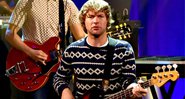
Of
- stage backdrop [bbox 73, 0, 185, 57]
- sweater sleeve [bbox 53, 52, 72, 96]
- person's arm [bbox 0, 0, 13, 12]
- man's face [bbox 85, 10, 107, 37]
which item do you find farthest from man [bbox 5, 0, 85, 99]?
stage backdrop [bbox 73, 0, 185, 57]

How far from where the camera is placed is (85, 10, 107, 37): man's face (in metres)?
2.73

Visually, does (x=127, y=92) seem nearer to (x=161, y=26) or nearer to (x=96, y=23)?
(x=96, y=23)

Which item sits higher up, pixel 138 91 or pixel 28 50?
pixel 28 50

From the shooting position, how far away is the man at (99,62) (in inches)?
107

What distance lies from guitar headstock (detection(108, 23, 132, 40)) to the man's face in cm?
131

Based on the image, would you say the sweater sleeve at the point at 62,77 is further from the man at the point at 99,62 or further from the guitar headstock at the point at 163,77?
the guitar headstock at the point at 163,77

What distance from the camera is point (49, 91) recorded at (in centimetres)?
347

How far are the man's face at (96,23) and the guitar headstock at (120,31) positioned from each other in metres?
1.31

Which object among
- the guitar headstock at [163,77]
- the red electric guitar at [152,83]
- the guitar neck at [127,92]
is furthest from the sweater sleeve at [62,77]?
the guitar headstock at [163,77]

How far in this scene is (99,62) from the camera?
2.74m

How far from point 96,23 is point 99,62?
11.2 inches

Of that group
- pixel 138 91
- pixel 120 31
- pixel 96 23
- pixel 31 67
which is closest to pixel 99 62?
pixel 96 23

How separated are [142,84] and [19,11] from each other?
1.55 metres

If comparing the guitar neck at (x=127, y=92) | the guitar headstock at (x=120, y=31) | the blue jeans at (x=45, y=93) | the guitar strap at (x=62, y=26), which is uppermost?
the guitar strap at (x=62, y=26)
